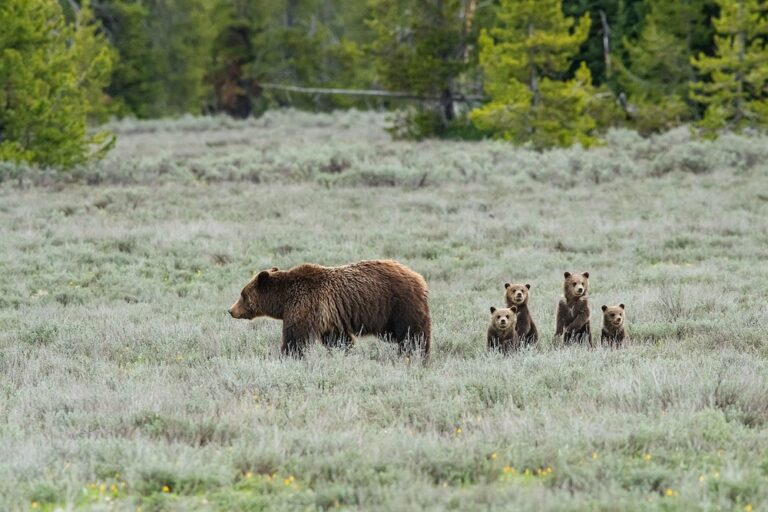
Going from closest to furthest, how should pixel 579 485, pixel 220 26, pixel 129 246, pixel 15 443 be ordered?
pixel 579 485 → pixel 15 443 → pixel 129 246 → pixel 220 26

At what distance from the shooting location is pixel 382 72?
3453 centimetres

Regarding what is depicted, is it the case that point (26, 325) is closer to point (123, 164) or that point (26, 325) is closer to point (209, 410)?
point (209, 410)

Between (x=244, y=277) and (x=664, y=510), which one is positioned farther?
(x=244, y=277)

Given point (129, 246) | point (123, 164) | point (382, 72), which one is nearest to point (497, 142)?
point (382, 72)

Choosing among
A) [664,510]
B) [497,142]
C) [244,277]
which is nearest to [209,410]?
[664,510]

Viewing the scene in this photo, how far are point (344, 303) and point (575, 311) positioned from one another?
7.59 ft

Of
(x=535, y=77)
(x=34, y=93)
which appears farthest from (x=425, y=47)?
(x=34, y=93)

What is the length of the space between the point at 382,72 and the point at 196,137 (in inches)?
351

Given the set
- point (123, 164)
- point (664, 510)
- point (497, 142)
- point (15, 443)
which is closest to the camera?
point (664, 510)

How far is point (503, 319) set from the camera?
862 cm

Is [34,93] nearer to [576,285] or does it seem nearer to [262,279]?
[262,279]

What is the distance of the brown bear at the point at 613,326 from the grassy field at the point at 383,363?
1.08ft

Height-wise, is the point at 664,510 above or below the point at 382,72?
below

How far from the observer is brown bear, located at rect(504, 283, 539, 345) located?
30.3ft
